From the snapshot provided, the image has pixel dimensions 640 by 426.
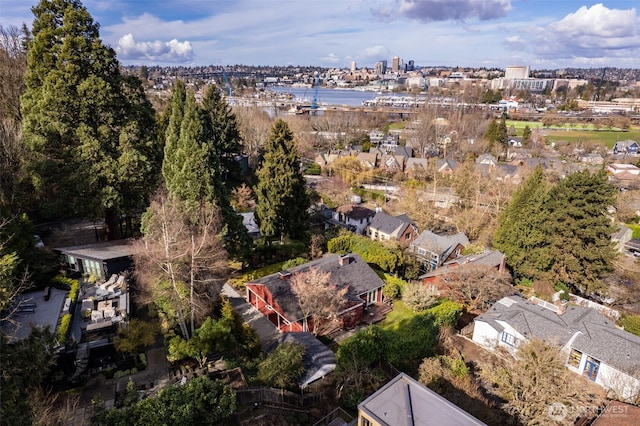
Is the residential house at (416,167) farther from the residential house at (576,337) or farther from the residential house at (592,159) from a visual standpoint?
the residential house at (576,337)

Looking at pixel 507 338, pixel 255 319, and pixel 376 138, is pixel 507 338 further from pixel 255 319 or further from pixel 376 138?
pixel 376 138

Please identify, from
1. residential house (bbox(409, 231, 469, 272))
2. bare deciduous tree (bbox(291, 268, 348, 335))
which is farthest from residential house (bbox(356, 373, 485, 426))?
residential house (bbox(409, 231, 469, 272))

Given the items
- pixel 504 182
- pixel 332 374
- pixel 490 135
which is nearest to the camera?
pixel 332 374

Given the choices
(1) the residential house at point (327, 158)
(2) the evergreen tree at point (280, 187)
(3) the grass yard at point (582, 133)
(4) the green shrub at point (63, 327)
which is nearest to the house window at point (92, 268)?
(4) the green shrub at point (63, 327)

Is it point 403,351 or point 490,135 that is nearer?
point 403,351

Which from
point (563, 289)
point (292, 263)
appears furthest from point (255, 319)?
point (563, 289)

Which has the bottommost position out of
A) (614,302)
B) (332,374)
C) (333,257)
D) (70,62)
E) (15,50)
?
(614,302)

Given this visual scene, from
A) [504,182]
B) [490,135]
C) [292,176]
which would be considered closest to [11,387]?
[292,176]

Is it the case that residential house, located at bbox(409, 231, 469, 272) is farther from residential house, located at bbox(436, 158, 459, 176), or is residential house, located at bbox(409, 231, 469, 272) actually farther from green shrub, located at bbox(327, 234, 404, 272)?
residential house, located at bbox(436, 158, 459, 176)

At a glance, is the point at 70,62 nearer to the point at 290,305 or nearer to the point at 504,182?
the point at 290,305
